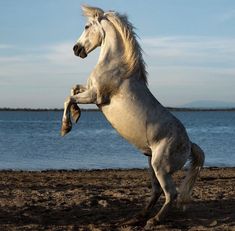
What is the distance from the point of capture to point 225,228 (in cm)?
727

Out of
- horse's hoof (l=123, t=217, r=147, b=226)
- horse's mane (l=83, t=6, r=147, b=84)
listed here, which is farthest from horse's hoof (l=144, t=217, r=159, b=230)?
horse's mane (l=83, t=6, r=147, b=84)

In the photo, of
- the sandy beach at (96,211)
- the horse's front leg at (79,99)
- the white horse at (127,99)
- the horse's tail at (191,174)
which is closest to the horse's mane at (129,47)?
the white horse at (127,99)

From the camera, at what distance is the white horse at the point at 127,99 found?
7.02 meters

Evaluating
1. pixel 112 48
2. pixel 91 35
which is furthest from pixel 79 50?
pixel 112 48

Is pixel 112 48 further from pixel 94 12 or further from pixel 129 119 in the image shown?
pixel 129 119

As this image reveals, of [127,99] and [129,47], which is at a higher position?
[129,47]

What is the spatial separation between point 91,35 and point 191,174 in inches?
89.2

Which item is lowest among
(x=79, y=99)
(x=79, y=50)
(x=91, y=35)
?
(x=79, y=99)

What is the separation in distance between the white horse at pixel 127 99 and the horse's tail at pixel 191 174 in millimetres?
258

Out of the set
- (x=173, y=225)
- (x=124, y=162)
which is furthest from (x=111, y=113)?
(x=124, y=162)

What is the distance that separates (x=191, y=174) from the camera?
7.62 m

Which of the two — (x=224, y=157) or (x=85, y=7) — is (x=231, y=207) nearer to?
(x=85, y=7)

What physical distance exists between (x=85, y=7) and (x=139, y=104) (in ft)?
4.84

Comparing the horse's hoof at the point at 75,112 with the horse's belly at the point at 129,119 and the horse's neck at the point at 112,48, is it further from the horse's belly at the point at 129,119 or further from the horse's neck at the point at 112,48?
the horse's neck at the point at 112,48
